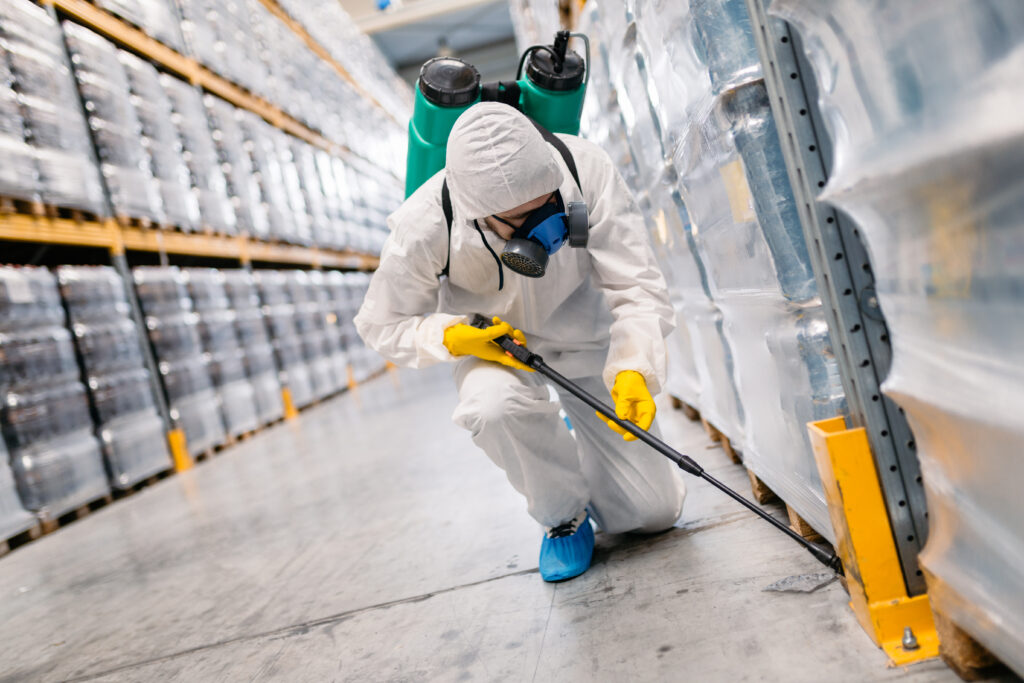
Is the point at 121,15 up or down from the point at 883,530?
up

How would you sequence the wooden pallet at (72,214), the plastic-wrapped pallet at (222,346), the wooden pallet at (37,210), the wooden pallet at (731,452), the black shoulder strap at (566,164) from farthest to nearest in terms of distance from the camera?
the plastic-wrapped pallet at (222,346) → the wooden pallet at (72,214) → the wooden pallet at (37,210) → the wooden pallet at (731,452) → the black shoulder strap at (566,164)

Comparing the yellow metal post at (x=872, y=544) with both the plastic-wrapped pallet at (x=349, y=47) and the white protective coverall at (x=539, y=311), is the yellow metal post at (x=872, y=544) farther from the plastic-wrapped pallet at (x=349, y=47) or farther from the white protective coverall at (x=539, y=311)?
the plastic-wrapped pallet at (x=349, y=47)

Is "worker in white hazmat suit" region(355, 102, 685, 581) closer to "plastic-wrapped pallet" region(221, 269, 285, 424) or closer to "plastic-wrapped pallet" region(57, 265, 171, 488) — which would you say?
"plastic-wrapped pallet" region(57, 265, 171, 488)

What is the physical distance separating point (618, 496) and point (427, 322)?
783mm

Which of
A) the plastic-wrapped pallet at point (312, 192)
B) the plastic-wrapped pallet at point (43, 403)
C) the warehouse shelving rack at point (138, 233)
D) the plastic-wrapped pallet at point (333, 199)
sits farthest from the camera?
the plastic-wrapped pallet at point (333, 199)

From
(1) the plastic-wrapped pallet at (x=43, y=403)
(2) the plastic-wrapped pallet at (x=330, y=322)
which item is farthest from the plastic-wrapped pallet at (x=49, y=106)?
(2) the plastic-wrapped pallet at (x=330, y=322)

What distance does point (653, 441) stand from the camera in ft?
6.63

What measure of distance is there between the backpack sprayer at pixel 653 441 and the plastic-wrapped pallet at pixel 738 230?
3.1 inches

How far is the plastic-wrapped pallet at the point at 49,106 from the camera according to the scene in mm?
4508

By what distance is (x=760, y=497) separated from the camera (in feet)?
7.87

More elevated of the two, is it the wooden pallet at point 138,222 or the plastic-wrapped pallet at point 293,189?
the plastic-wrapped pallet at point 293,189

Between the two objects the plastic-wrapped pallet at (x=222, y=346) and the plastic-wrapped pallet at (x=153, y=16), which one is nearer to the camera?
the plastic-wrapped pallet at (x=153, y=16)

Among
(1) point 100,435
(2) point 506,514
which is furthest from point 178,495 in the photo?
(2) point 506,514

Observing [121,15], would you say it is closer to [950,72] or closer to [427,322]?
[427,322]
